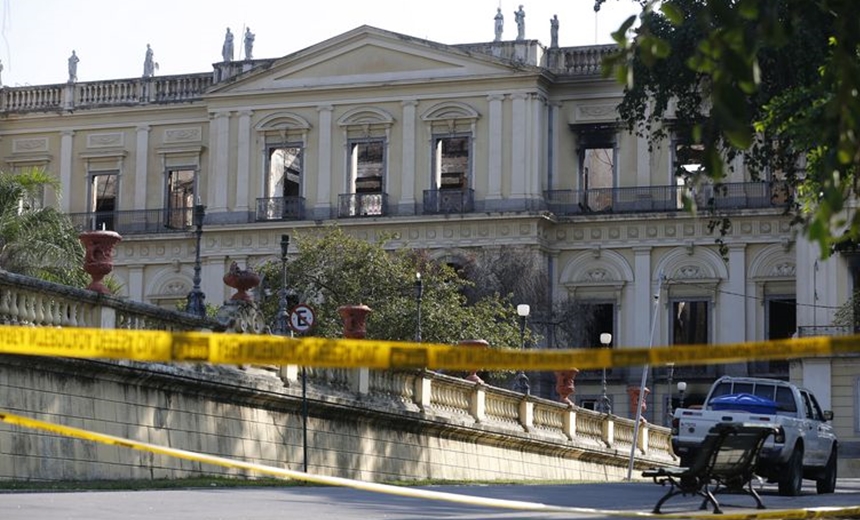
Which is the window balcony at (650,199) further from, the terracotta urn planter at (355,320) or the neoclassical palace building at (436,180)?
the terracotta urn planter at (355,320)

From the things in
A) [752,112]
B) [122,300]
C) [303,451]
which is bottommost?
[303,451]

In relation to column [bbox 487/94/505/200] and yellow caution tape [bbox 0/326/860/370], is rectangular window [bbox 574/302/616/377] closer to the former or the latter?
column [bbox 487/94/505/200]

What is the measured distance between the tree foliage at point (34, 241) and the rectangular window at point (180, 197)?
88.8 ft

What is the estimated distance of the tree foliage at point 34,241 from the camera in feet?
130

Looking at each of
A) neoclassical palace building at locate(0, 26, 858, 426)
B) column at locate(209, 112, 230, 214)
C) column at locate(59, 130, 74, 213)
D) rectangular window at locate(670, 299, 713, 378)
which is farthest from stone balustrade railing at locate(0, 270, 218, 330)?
column at locate(59, 130, 74, 213)

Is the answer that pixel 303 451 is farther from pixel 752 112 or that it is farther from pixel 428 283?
pixel 428 283

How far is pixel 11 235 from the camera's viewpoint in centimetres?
4006

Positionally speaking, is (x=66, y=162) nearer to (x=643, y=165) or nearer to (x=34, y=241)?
(x=643, y=165)

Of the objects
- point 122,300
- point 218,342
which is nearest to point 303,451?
point 122,300

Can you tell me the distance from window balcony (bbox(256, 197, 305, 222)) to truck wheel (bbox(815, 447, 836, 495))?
139 feet

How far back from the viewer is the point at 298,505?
1531 cm

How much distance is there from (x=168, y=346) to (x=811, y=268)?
53616 millimetres

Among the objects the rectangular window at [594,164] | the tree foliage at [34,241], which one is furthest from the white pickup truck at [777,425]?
the rectangular window at [594,164]

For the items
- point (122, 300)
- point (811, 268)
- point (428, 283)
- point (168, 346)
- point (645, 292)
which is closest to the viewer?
point (168, 346)
